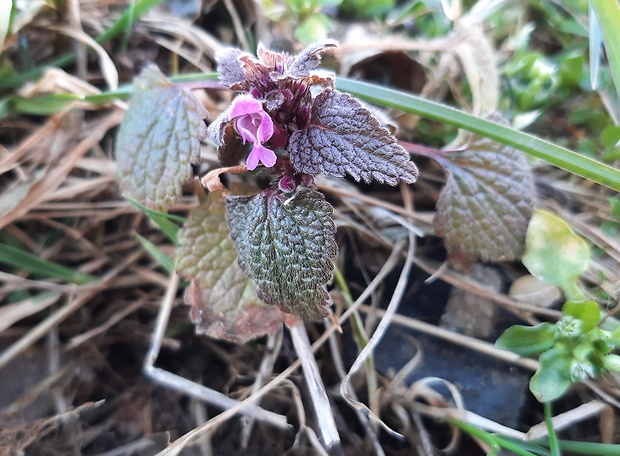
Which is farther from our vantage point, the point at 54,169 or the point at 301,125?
the point at 54,169

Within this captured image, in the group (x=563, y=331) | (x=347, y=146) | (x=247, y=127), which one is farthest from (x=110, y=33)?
(x=563, y=331)

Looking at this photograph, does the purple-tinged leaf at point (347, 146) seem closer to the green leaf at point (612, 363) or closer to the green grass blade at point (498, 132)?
the green grass blade at point (498, 132)

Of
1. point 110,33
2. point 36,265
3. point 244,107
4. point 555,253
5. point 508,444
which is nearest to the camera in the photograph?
point 244,107

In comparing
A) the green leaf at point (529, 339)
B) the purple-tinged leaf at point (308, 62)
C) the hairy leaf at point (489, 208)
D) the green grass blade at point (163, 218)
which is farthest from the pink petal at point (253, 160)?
the green leaf at point (529, 339)

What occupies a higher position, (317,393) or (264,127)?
(264,127)

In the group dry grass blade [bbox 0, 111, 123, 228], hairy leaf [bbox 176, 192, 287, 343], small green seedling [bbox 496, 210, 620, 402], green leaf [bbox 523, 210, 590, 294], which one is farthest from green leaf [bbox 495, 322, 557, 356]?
dry grass blade [bbox 0, 111, 123, 228]

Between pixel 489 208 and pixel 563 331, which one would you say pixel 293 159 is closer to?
pixel 489 208

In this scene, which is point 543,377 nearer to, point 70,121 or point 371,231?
point 371,231
